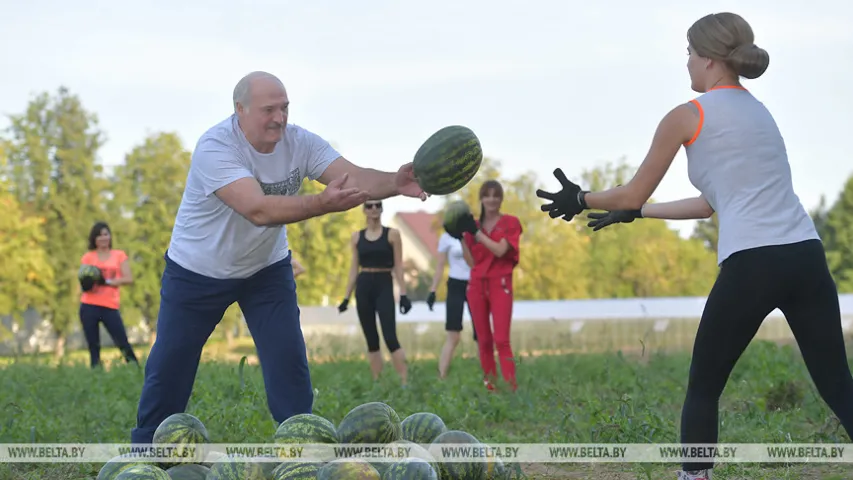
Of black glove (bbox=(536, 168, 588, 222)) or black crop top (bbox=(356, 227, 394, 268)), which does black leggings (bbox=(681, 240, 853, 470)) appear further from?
black crop top (bbox=(356, 227, 394, 268))

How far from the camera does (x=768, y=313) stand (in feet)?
13.8

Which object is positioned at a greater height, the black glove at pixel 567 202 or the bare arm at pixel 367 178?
the bare arm at pixel 367 178

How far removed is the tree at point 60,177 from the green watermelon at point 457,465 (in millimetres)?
29820

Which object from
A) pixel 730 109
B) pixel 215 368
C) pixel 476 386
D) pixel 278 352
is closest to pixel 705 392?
pixel 730 109

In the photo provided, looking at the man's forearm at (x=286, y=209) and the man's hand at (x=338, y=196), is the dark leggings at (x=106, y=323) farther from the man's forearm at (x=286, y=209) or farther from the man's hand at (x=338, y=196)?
the man's hand at (x=338, y=196)

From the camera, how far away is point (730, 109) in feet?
13.9

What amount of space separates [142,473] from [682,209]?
2.95m

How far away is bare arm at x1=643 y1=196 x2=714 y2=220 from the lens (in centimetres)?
486

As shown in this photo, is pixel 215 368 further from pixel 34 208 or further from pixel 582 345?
pixel 34 208

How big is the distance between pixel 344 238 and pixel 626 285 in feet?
35.2

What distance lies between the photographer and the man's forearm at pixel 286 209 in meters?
4.49

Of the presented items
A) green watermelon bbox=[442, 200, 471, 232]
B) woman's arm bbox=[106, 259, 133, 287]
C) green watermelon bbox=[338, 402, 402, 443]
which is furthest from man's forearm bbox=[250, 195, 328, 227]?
woman's arm bbox=[106, 259, 133, 287]

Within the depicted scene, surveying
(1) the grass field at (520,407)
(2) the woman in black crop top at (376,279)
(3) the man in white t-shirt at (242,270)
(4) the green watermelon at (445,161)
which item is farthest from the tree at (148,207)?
(4) the green watermelon at (445,161)

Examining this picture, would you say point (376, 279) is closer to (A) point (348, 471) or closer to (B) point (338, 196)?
(B) point (338, 196)
